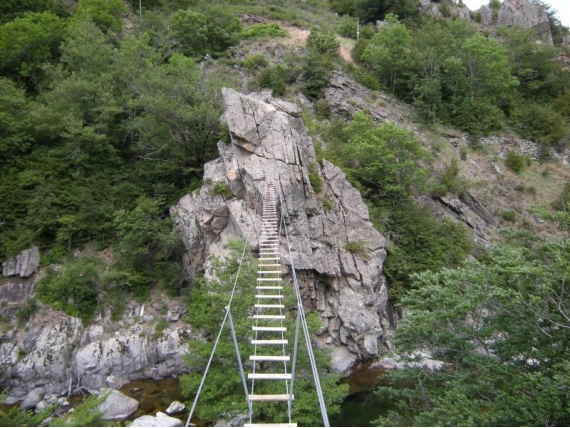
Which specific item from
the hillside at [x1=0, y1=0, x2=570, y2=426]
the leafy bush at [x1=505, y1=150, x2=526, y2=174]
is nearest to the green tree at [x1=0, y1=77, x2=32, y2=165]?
the hillside at [x1=0, y1=0, x2=570, y2=426]

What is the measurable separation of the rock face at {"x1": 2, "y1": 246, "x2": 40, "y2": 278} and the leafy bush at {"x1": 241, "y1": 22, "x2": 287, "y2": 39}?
19667 mm

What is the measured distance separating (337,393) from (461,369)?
269 cm

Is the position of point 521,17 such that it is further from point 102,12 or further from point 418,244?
point 102,12

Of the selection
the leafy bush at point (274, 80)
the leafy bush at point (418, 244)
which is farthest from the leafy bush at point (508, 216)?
the leafy bush at point (274, 80)

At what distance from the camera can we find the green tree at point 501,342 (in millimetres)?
6066

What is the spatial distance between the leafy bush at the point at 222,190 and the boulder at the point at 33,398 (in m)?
7.70

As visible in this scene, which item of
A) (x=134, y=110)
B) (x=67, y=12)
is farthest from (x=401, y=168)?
(x=67, y=12)

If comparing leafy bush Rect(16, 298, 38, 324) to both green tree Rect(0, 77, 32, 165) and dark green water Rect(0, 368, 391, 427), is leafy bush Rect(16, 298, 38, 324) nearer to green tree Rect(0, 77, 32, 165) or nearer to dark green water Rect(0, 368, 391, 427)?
dark green water Rect(0, 368, 391, 427)

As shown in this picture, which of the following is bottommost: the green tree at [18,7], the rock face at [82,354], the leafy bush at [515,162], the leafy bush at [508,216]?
the rock face at [82,354]

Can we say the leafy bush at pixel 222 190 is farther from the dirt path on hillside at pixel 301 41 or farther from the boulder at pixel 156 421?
the dirt path on hillside at pixel 301 41

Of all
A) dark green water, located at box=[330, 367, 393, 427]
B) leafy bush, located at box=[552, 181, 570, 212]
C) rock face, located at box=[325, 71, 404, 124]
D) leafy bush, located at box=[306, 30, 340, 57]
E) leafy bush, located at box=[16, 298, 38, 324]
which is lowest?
dark green water, located at box=[330, 367, 393, 427]

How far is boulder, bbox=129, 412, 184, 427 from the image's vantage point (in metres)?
9.04

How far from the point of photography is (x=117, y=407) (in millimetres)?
10203

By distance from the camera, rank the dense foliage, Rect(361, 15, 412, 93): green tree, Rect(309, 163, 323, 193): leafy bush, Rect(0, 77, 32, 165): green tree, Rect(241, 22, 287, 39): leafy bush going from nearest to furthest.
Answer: the dense foliage < Rect(309, 163, 323, 193): leafy bush < Rect(0, 77, 32, 165): green tree < Rect(361, 15, 412, 93): green tree < Rect(241, 22, 287, 39): leafy bush
